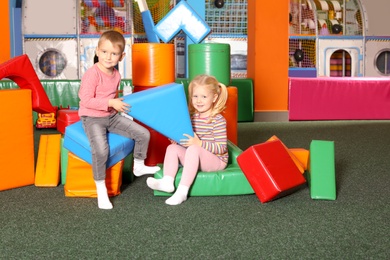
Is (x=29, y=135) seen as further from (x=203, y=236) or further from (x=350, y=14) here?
(x=350, y=14)

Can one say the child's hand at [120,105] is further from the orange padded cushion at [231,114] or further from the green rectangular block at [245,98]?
the green rectangular block at [245,98]

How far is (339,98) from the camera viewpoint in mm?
6895

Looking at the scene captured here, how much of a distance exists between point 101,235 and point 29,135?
1229 mm

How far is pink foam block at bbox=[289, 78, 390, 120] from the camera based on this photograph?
6.79m

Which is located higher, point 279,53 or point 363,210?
point 279,53

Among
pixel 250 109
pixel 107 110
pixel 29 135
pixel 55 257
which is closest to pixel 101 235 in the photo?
pixel 55 257

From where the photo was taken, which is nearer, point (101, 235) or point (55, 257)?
point (55, 257)

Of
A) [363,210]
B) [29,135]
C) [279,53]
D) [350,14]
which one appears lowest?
[363,210]

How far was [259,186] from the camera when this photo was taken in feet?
8.84

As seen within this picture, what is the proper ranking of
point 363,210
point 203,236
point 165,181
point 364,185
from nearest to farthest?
1. point 203,236
2. point 363,210
3. point 165,181
4. point 364,185

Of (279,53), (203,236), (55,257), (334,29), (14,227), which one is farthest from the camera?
(334,29)

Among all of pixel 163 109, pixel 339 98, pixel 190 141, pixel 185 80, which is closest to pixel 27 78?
pixel 163 109

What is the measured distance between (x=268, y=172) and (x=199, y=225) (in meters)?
0.53

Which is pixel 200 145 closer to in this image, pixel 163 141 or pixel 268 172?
pixel 268 172
